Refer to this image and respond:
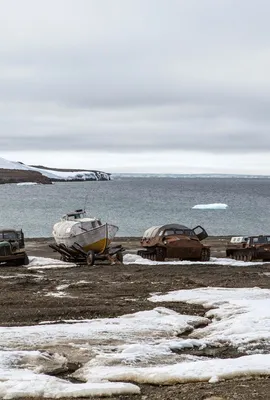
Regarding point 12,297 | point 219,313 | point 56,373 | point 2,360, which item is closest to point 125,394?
point 56,373

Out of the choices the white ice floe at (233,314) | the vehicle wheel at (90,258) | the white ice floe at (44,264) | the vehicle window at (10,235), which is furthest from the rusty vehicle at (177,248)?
the white ice floe at (233,314)

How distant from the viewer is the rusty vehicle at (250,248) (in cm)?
3172

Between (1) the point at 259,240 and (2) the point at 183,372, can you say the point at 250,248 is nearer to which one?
(1) the point at 259,240

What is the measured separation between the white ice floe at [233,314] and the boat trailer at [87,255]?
452 inches

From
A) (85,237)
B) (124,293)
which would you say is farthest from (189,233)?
(124,293)

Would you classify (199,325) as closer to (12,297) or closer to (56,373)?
(56,373)

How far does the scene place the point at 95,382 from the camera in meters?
9.34

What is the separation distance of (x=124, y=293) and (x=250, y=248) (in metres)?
14.7

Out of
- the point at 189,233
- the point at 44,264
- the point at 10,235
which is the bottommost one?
the point at 44,264

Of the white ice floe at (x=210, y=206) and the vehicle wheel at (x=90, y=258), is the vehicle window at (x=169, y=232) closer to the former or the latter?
the vehicle wheel at (x=90, y=258)

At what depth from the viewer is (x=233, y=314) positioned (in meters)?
14.8

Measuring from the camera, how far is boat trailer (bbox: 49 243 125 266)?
30.1m

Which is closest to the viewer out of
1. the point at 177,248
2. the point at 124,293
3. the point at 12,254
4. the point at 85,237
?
the point at 124,293

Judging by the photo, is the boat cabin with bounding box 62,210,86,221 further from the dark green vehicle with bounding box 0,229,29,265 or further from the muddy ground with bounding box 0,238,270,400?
the muddy ground with bounding box 0,238,270,400
